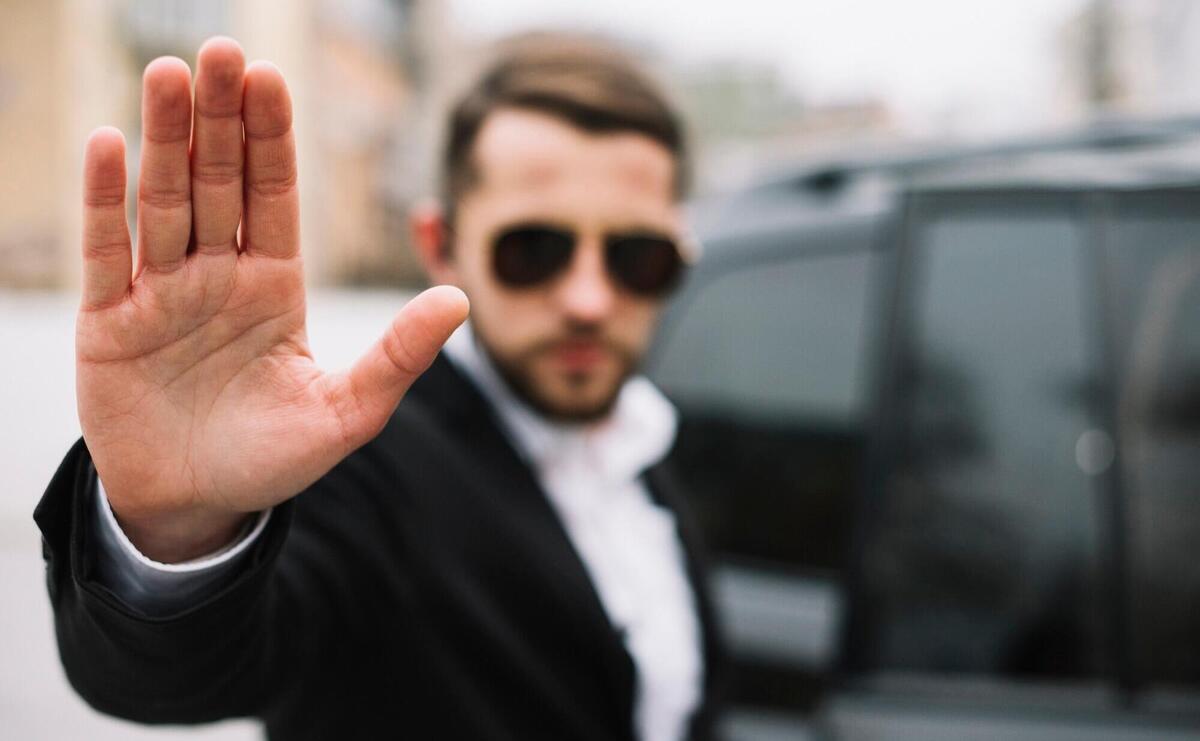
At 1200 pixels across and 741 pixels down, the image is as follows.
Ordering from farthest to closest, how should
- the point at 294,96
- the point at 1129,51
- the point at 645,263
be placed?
the point at 294,96 < the point at 1129,51 < the point at 645,263

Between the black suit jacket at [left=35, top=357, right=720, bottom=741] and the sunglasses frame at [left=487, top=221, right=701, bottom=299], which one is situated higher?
the sunglasses frame at [left=487, top=221, right=701, bottom=299]

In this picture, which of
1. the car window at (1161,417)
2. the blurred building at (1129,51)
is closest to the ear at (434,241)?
the car window at (1161,417)

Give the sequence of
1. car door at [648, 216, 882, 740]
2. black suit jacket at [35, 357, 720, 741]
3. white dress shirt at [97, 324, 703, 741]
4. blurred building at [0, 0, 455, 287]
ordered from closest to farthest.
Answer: black suit jacket at [35, 357, 720, 741]
white dress shirt at [97, 324, 703, 741]
car door at [648, 216, 882, 740]
blurred building at [0, 0, 455, 287]

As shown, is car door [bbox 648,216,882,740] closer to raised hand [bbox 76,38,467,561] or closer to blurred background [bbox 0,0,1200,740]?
blurred background [bbox 0,0,1200,740]

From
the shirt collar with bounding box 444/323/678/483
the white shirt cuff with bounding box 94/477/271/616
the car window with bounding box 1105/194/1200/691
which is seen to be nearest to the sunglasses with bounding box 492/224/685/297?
the shirt collar with bounding box 444/323/678/483

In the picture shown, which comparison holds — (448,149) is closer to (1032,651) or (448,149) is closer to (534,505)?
(534,505)

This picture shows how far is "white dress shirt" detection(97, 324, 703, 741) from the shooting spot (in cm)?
127

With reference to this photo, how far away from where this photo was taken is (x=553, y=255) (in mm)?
1320

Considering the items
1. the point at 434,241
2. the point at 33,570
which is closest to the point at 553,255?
the point at 434,241

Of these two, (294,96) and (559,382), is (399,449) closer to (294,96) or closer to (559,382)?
(559,382)

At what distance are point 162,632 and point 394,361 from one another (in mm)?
308

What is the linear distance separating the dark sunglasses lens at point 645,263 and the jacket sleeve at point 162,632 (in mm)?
658

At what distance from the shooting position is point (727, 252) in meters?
1.90

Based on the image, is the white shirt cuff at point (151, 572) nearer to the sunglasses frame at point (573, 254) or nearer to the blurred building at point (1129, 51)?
the sunglasses frame at point (573, 254)
